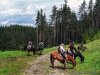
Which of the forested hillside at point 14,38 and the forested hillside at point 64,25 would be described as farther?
the forested hillside at point 14,38

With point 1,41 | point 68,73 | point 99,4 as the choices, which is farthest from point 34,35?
point 68,73

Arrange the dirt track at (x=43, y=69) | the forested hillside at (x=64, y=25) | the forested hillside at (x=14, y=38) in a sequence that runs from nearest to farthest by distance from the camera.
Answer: the dirt track at (x=43, y=69)
the forested hillside at (x=64, y=25)
the forested hillside at (x=14, y=38)

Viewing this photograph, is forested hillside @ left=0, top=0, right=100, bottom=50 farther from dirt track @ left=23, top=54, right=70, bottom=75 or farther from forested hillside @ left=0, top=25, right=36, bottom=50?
dirt track @ left=23, top=54, right=70, bottom=75

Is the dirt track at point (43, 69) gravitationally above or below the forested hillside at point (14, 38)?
above

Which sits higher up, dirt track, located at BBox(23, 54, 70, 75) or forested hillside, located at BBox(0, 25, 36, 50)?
dirt track, located at BBox(23, 54, 70, 75)

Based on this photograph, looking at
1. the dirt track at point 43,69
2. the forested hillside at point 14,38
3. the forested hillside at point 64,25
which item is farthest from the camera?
the forested hillside at point 14,38

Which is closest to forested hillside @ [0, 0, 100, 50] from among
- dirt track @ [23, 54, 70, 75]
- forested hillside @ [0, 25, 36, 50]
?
forested hillside @ [0, 25, 36, 50]

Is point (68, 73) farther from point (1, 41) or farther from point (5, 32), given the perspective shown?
point (5, 32)

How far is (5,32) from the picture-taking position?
182 meters

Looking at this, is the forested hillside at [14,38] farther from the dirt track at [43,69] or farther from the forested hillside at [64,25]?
the dirt track at [43,69]

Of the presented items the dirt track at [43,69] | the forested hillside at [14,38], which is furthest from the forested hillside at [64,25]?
the dirt track at [43,69]

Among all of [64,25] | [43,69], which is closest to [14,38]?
[64,25]

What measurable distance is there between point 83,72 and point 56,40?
11446 centimetres

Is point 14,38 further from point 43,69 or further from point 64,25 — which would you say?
point 43,69
